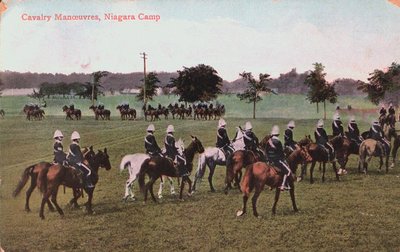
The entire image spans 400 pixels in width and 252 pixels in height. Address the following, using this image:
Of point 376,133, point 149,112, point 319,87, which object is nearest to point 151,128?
point 149,112

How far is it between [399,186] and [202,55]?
3794 millimetres

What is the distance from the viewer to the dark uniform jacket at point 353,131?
9.64m

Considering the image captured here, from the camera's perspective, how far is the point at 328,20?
25.7 feet

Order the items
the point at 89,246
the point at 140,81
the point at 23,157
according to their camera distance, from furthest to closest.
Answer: the point at 140,81, the point at 23,157, the point at 89,246

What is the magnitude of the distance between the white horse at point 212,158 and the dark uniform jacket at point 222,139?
111 mm

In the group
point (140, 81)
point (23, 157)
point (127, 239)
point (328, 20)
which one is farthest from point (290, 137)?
point (23, 157)

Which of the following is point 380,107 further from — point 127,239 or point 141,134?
point 127,239

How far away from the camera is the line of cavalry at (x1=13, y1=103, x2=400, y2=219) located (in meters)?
7.45

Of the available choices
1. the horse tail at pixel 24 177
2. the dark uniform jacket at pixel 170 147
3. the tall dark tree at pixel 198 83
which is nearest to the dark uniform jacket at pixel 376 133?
the tall dark tree at pixel 198 83

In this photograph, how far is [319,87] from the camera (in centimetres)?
814

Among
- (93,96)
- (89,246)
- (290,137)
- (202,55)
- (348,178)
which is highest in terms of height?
(202,55)

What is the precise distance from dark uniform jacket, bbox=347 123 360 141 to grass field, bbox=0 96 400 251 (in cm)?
117

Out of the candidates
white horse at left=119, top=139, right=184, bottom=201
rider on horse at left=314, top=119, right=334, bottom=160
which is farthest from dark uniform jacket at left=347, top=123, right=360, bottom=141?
white horse at left=119, top=139, right=184, bottom=201

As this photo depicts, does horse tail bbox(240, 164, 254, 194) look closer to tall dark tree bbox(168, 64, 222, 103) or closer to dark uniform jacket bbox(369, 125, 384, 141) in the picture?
tall dark tree bbox(168, 64, 222, 103)
